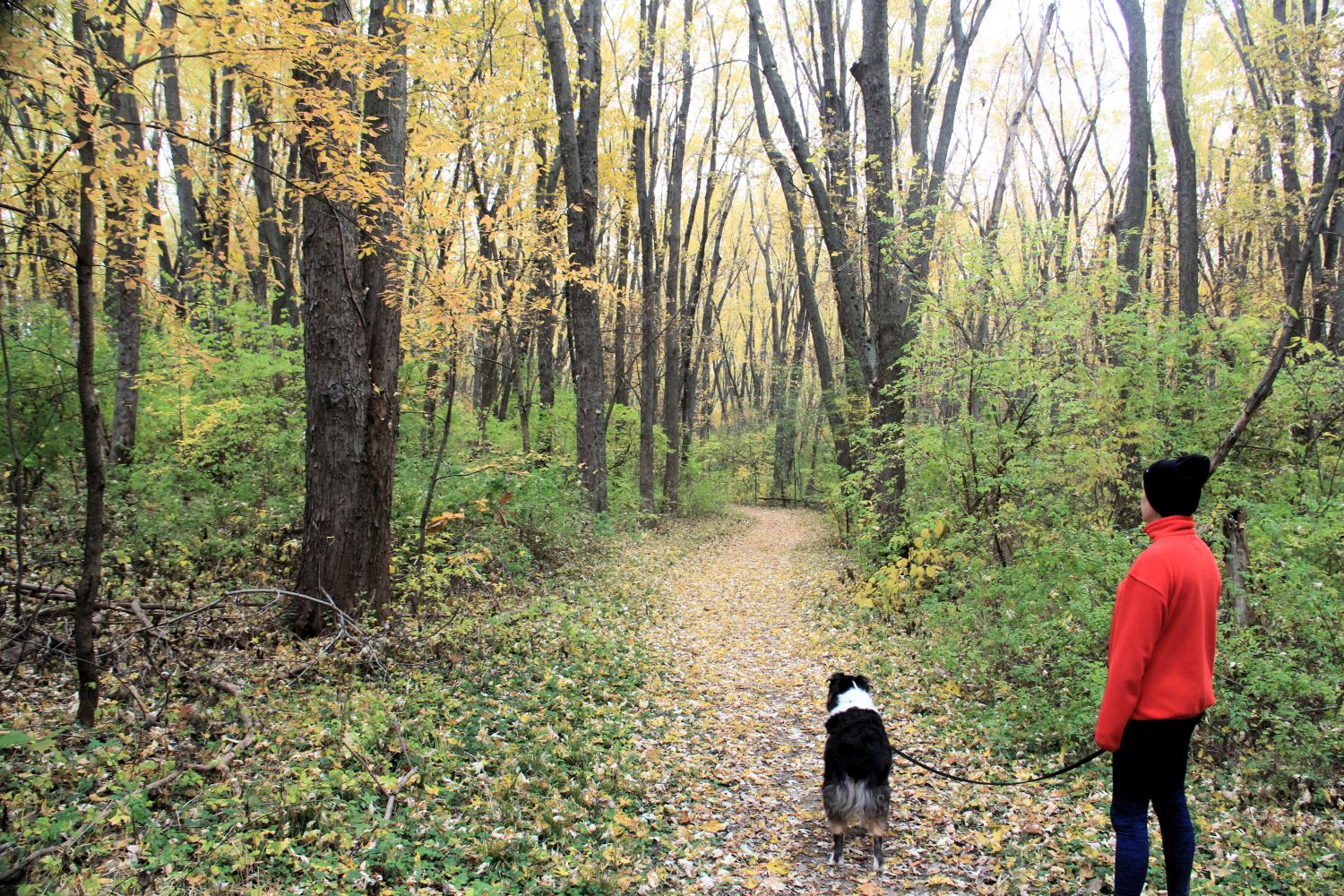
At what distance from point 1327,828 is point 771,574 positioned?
29.7ft

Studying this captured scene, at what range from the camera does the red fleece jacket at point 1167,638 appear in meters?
2.73

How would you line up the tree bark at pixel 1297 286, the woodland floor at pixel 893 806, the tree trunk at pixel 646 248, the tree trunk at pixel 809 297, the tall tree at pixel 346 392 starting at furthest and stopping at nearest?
the tree trunk at pixel 646 248
the tree trunk at pixel 809 297
the tall tree at pixel 346 392
the tree bark at pixel 1297 286
the woodland floor at pixel 893 806

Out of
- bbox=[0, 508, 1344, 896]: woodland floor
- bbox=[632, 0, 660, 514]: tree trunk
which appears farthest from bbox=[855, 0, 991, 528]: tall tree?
bbox=[632, 0, 660, 514]: tree trunk

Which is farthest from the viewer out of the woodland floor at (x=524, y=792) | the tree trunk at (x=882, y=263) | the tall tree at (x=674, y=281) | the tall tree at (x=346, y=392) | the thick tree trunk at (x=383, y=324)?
the tall tree at (x=674, y=281)

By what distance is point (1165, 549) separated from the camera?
279cm

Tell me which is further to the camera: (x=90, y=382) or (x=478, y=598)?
(x=478, y=598)

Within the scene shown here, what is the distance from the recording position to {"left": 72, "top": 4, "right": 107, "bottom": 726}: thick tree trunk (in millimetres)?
3613

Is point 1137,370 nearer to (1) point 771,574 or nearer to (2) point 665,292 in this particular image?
(1) point 771,574

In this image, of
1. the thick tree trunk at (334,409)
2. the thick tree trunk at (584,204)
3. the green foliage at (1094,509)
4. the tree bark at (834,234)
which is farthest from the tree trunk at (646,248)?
the thick tree trunk at (334,409)

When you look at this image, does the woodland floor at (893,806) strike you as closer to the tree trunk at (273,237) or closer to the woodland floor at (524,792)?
the woodland floor at (524,792)

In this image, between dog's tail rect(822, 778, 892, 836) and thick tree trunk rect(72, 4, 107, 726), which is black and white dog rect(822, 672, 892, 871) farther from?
thick tree trunk rect(72, 4, 107, 726)

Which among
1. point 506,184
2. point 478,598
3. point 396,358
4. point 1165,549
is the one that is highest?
point 506,184

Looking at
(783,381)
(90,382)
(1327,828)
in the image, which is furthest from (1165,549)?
(783,381)

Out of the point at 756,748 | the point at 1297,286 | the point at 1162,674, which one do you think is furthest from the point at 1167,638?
the point at 1297,286
